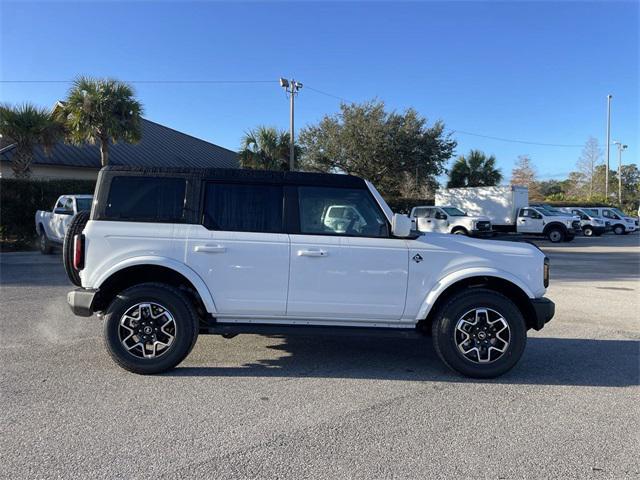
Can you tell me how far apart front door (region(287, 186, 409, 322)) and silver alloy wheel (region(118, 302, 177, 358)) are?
3.83 ft

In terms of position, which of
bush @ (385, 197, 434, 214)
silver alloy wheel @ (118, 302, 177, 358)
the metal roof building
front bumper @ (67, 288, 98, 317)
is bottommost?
silver alloy wheel @ (118, 302, 177, 358)

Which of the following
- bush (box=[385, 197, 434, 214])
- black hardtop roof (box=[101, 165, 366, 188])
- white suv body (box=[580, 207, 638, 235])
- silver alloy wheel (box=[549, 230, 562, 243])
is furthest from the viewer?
white suv body (box=[580, 207, 638, 235])

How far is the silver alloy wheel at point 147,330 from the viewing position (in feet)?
15.3

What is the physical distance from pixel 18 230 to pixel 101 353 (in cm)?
1564

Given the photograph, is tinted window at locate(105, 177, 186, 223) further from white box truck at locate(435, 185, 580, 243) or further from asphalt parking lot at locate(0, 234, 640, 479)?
white box truck at locate(435, 185, 580, 243)

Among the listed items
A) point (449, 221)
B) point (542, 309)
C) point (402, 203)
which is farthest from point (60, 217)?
point (402, 203)

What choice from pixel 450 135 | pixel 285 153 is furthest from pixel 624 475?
pixel 450 135

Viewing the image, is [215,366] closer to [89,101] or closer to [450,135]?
[89,101]

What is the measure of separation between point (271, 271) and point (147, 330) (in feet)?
4.28

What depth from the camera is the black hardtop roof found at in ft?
15.9

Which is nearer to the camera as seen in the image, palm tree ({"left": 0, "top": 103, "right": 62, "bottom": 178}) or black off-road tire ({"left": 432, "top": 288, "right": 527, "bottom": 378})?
black off-road tire ({"left": 432, "top": 288, "right": 527, "bottom": 378})

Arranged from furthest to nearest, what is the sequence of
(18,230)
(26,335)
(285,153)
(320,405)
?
(285,153), (18,230), (26,335), (320,405)

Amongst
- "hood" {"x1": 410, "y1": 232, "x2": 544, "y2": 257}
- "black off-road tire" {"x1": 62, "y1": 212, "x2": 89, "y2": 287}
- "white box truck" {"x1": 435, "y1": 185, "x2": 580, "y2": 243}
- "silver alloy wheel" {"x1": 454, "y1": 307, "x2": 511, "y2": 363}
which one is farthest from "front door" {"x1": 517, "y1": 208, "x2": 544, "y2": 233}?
"black off-road tire" {"x1": 62, "y1": 212, "x2": 89, "y2": 287}

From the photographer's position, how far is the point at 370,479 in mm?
2967
